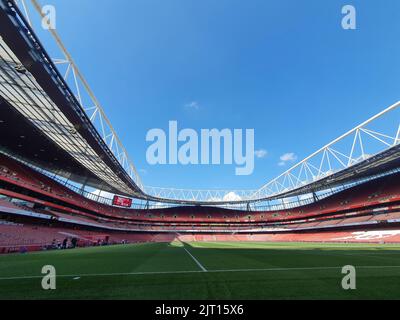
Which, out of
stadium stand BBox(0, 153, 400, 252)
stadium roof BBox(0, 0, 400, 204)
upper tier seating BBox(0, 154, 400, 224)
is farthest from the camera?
upper tier seating BBox(0, 154, 400, 224)

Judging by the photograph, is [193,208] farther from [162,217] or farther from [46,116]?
[46,116]

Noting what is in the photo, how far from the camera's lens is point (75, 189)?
53.1m

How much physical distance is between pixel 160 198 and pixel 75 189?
72.2 ft

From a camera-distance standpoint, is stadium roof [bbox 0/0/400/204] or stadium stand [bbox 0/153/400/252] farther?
stadium stand [bbox 0/153/400/252]

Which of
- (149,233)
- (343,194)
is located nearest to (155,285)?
(343,194)

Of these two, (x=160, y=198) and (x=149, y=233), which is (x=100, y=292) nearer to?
(x=160, y=198)

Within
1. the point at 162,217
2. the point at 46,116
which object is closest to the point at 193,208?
the point at 162,217

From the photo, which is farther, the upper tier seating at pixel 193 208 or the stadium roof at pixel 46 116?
the upper tier seating at pixel 193 208

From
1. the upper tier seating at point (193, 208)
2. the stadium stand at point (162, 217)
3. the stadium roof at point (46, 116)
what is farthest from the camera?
the upper tier seating at point (193, 208)

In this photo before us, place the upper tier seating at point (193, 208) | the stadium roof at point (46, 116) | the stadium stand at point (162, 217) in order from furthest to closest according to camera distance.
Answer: the upper tier seating at point (193, 208)
the stadium stand at point (162, 217)
the stadium roof at point (46, 116)

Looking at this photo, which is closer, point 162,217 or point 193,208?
point 162,217

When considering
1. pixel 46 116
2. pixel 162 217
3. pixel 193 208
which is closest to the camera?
pixel 46 116

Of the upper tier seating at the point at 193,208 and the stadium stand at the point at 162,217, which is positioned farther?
the upper tier seating at the point at 193,208

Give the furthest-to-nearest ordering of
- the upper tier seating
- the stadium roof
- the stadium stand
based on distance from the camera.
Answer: the upper tier seating → the stadium stand → the stadium roof
